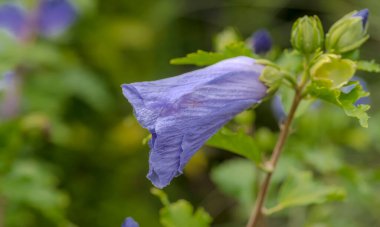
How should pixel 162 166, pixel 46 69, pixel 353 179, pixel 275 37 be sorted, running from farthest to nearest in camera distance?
pixel 275 37
pixel 46 69
pixel 353 179
pixel 162 166

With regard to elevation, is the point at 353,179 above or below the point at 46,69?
below

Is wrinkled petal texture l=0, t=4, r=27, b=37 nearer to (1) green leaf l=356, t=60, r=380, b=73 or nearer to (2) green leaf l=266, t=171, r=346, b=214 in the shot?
(2) green leaf l=266, t=171, r=346, b=214

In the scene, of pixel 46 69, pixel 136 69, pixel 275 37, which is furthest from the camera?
pixel 275 37

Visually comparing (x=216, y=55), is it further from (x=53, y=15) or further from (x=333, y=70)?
(x=53, y=15)

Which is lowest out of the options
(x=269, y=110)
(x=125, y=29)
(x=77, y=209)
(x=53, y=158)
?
(x=269, y=110)

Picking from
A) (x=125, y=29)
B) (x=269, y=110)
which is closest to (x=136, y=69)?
(x=125, y=29)

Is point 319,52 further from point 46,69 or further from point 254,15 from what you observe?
point 254,15

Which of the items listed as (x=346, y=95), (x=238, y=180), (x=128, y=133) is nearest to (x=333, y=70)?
(x=346, y=95)

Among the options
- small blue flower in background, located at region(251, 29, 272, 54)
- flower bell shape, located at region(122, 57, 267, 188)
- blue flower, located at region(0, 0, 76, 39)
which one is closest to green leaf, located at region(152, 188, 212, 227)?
flower bell shape, located at region(122, 57, 267, 188)
